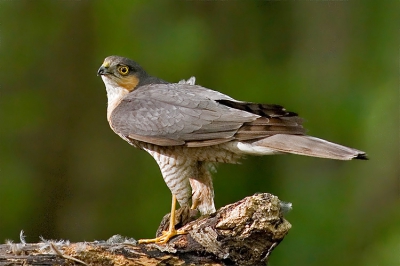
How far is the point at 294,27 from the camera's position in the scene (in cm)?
964

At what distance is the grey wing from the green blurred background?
320cm

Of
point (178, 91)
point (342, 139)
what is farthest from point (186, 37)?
point (178, 91)

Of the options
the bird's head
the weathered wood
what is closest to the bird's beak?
the bird's head

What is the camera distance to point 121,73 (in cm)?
498

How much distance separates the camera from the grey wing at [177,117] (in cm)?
414

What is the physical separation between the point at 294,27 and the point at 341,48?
2.49 feet

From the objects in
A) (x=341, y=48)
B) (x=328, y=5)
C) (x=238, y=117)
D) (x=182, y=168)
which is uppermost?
(x=328, y=5)

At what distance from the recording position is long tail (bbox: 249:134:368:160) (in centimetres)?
361

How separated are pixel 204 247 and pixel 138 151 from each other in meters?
4.58

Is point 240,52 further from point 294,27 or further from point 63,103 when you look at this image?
point 63,103

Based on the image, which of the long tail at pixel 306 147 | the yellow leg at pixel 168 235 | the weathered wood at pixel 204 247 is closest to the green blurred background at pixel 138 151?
the yellow leg at pixel 168 235

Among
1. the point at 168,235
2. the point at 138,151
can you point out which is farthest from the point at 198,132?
the point at 138,151

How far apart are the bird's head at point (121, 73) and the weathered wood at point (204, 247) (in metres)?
1.52

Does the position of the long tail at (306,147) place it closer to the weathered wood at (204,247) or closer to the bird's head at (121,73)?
the weathered wood at (204,247)
